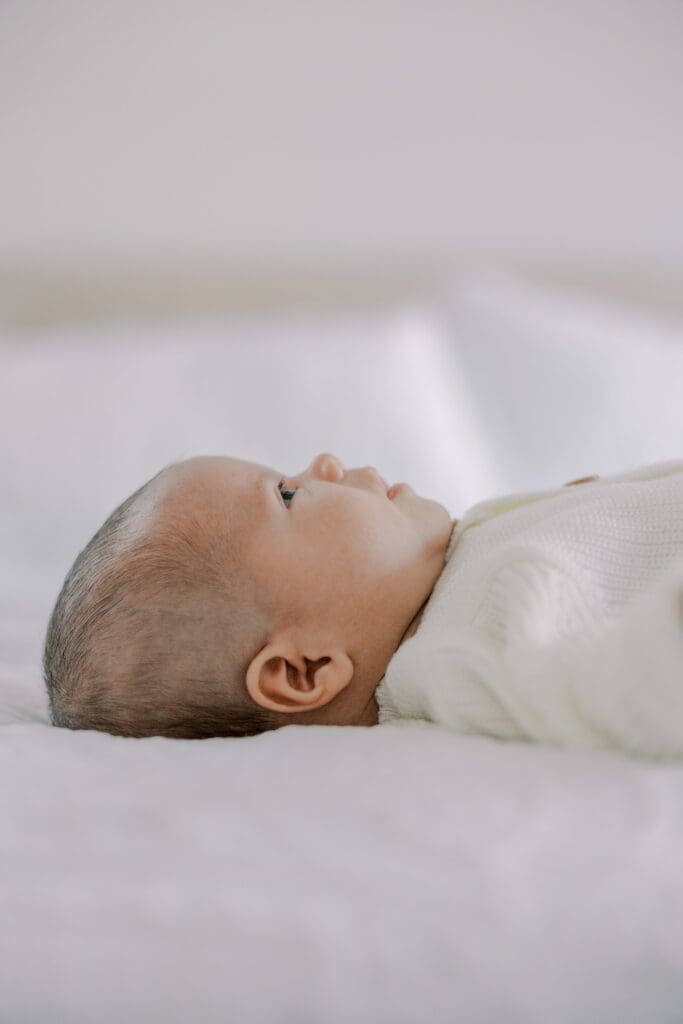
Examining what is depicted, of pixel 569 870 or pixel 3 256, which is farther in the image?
pixel 3 256

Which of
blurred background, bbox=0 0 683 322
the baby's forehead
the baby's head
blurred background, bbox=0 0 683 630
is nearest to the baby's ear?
the baby's head

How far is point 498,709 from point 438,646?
0.22ft

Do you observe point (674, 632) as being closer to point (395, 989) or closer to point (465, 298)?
point (395, 989)

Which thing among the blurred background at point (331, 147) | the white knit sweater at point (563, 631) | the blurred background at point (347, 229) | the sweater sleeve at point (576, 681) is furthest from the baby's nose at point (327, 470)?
the blurred background at point (331, 147)

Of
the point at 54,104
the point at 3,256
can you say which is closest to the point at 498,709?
the point at 3,256

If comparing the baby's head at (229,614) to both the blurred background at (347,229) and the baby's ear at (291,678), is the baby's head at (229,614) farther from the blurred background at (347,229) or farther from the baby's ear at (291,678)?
the blurred background at (347,229)

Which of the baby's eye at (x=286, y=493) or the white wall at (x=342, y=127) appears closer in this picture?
the baby's eye at (x=286, y=493)

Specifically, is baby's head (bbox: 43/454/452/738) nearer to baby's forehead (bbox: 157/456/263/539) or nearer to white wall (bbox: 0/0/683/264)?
baby's forehead (bbox: 157/456/263/539)

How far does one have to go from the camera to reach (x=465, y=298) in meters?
1.69

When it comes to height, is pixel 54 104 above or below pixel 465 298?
above

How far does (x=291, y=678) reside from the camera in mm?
918

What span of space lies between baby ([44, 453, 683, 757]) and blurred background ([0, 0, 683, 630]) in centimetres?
52

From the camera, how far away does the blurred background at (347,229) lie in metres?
1.54

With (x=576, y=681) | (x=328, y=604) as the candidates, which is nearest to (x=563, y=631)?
(x=576, y=681)
